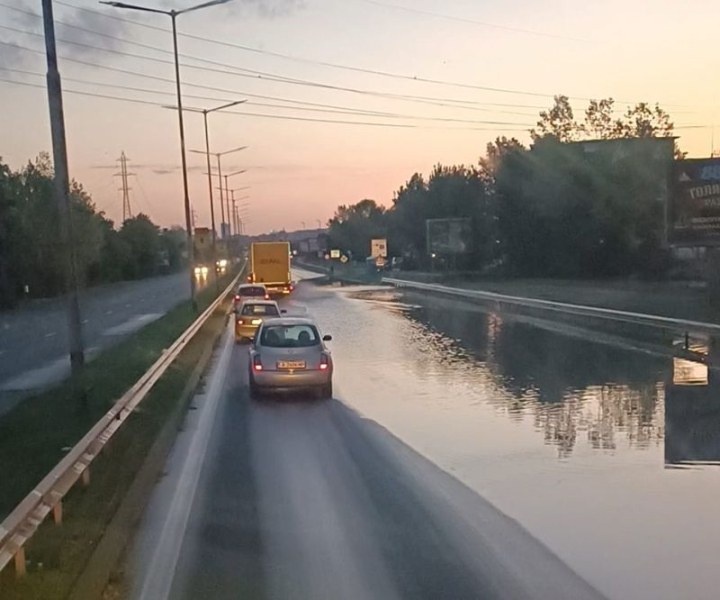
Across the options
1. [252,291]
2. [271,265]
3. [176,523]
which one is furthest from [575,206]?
[176,523]

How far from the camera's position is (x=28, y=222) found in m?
55.0

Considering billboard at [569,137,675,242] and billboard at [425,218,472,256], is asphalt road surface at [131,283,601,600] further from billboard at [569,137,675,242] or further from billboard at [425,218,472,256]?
billboard at [425,218,472,256]

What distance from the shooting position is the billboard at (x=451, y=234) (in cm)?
8838

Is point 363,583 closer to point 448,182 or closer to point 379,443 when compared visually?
point 379,443

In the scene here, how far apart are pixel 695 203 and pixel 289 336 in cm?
2742

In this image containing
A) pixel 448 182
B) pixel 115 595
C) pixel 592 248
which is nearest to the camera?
pixel 115 595

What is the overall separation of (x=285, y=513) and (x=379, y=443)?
14.5 feet

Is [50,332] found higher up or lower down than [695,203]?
lower down

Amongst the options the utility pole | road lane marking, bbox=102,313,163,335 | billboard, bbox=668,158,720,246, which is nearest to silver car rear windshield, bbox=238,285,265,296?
road lane marking, bbox=102,313,163,335

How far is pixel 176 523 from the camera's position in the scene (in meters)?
10.4

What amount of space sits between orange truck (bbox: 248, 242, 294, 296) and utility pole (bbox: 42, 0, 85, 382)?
48284 mm

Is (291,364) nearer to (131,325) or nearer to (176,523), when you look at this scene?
(176,523)

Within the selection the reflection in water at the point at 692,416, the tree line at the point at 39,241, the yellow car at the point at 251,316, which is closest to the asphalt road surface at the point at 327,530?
the reflection in water at the point at 692,416

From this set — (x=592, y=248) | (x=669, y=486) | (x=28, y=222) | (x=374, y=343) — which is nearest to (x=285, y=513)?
(x=669, y=486)
